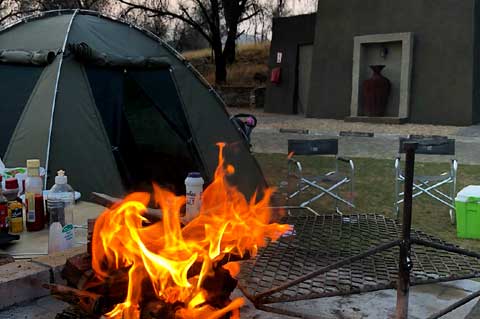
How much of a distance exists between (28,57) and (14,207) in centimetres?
251

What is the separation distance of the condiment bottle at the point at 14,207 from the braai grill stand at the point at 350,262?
133 centimetres

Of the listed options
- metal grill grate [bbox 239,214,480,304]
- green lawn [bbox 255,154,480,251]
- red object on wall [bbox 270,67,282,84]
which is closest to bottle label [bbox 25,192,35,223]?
metal grill grate [bbox 239,214,480,304]

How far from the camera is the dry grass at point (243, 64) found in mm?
25703

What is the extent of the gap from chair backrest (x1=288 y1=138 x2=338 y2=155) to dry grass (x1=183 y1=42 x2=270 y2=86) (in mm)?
18467

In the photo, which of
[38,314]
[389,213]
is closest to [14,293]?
[38,314]

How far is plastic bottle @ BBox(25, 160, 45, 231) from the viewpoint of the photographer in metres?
3.08

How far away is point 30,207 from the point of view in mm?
3086

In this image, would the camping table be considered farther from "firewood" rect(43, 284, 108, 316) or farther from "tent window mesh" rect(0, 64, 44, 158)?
"tent window mesh" rect(0, 64, 44, 158)

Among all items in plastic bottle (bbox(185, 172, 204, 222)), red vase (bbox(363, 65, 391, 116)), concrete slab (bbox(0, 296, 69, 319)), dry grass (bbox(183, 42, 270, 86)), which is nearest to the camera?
concrete slab (bbox(0, 296, 69, 319))

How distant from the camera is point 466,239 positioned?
4.88 metres

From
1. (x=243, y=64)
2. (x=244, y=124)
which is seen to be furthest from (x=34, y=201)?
(x=243, y=64)

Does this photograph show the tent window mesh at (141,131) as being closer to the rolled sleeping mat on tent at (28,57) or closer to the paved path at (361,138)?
the rolled sleeping mat on tent at (28,57)

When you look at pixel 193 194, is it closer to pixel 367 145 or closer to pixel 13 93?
pixel 13 93

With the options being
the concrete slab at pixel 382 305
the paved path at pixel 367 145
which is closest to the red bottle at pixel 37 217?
the concrete slab at pixel 382 305
